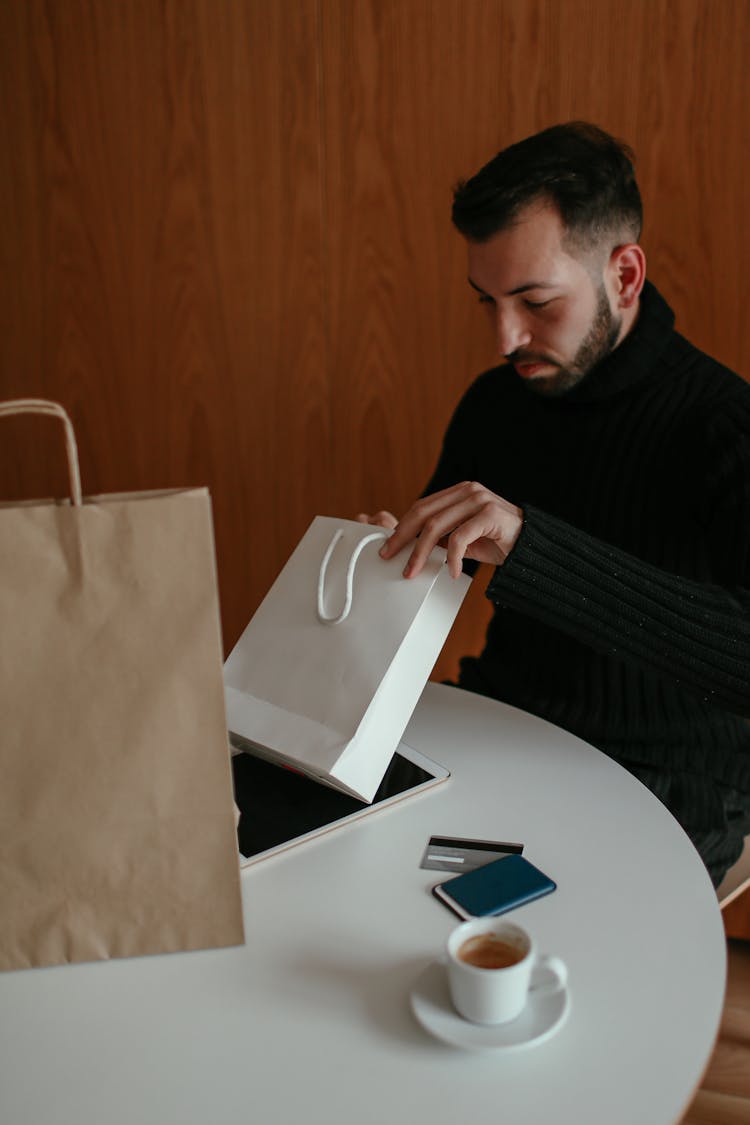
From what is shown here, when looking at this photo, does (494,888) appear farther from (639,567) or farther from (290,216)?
(290,216)

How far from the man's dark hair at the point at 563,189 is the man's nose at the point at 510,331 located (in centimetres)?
12

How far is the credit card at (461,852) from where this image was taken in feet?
2.74

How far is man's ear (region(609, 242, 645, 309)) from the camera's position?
4.42 ft

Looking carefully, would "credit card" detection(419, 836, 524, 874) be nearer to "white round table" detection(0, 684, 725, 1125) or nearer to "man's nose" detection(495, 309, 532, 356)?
"white round table" detection(0, 684, 725, 1125)

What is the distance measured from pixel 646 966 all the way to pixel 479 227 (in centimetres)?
100

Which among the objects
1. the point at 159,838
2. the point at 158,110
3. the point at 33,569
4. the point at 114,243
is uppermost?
the point at 158,110

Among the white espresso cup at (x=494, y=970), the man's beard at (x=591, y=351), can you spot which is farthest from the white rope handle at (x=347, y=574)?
the man's beard at (x=591, y=351)

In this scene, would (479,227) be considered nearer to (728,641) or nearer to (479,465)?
(479,465)

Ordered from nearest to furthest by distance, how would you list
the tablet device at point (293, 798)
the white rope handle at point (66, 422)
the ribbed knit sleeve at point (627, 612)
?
the white rope handle at point (66, 422) < the tablet device at point (293, 798) < the ribbed knit sleeve at point (627, 612)

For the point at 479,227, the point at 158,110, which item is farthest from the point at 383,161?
the point at 479,227

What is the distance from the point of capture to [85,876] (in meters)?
0.66

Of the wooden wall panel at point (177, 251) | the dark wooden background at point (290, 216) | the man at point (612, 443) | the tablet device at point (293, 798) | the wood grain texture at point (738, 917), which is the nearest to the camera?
the tablet device at point (293, 798)

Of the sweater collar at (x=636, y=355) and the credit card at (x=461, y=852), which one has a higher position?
the sweater collar at (x=636, y=355)

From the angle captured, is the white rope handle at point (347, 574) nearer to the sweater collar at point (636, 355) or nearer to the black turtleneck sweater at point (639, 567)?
the black turtleneck sweater at point (639, 567)
